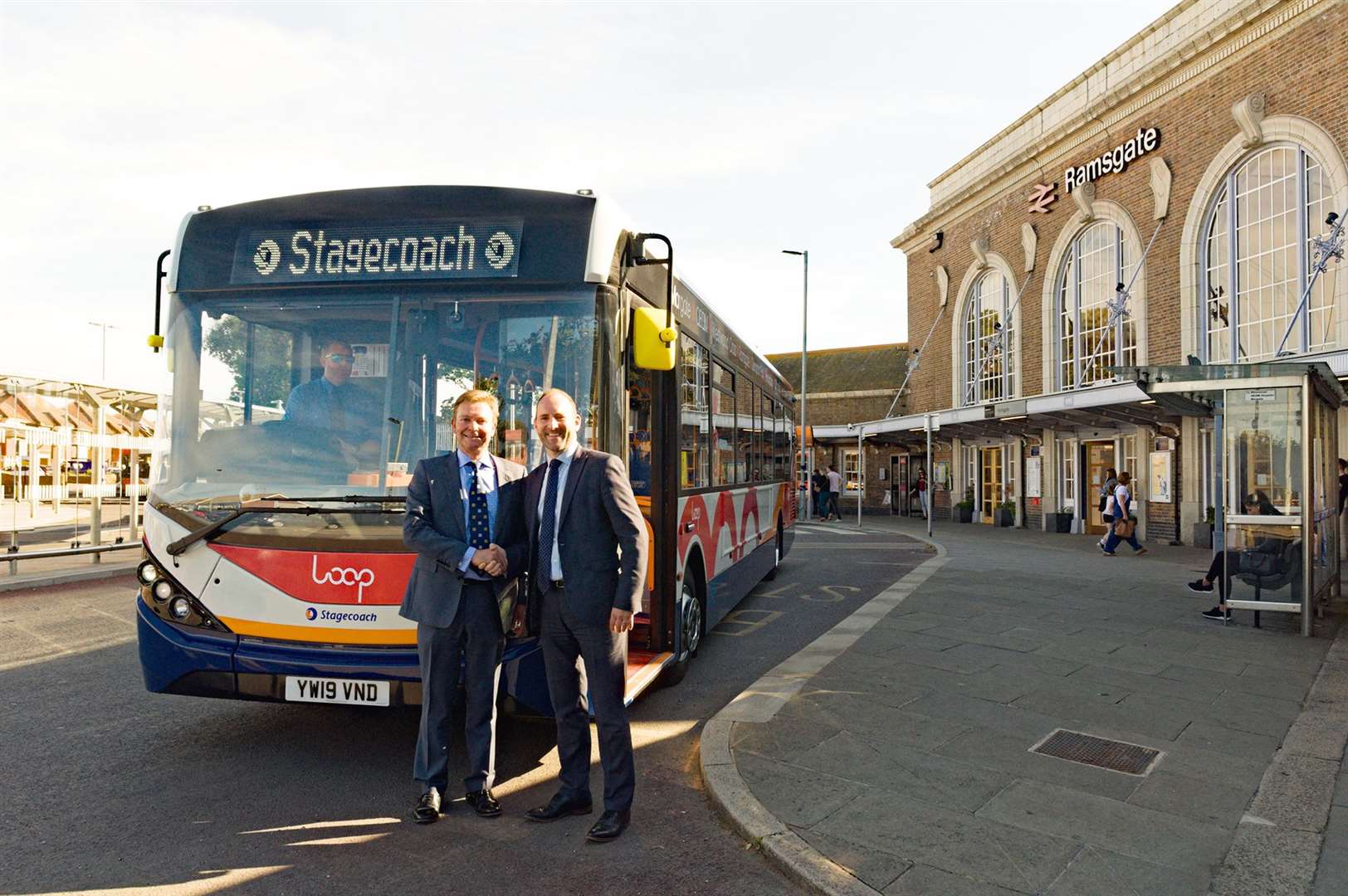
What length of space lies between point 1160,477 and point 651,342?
20.0 meters

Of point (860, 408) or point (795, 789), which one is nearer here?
point (795, 789)

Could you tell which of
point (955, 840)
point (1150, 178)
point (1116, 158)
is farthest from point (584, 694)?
point (1116, 158)

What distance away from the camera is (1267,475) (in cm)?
911

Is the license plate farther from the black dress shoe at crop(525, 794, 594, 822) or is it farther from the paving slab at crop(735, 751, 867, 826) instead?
the paving slab at crop(735, 751, 867, 826)

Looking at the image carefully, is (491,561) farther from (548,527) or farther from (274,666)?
(274,666)

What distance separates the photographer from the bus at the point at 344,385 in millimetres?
4391

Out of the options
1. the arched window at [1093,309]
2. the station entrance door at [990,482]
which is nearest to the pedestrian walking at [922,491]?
the station entrance door at [990,482]

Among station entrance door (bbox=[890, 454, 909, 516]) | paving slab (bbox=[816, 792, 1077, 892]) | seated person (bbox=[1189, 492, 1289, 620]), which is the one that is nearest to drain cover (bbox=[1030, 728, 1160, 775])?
paving slab (bbox=[816, 792, 1077, 892])

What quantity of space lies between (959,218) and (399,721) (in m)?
30.2

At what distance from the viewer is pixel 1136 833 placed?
12.7ft

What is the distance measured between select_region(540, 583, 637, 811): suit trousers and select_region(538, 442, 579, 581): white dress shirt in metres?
0.11

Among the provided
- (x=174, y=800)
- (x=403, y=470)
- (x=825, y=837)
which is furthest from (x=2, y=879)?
(x=825, y=837)

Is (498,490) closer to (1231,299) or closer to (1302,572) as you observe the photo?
(1302,572)

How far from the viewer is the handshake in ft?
13.1
